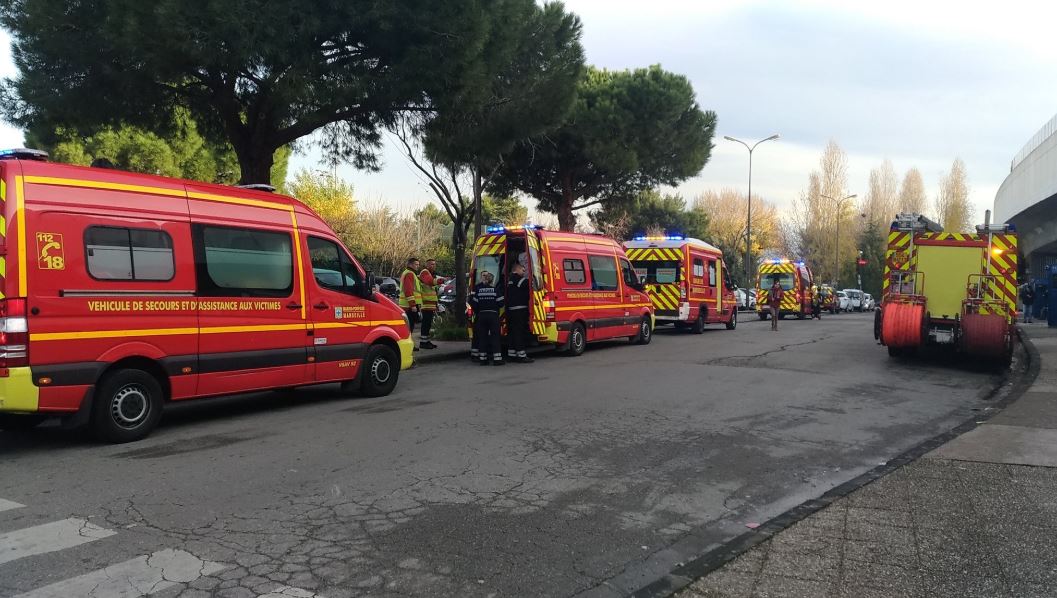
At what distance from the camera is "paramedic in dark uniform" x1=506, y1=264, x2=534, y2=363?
1359 centimetres

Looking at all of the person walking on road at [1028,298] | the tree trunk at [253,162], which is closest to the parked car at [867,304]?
the person walking on road at [1028,298]

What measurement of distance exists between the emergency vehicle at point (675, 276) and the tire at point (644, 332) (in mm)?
2798

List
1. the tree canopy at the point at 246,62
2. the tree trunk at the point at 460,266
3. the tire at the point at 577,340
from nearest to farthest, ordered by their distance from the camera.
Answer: the tree canopy at the point at 246,62 < the tire at the point at 577,340 < the tree trunk at the point at 460,266

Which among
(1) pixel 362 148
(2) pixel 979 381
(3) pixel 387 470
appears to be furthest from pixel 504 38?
(2) pixel 979 381

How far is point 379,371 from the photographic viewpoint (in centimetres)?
963

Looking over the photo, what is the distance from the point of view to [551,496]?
5.18 metres

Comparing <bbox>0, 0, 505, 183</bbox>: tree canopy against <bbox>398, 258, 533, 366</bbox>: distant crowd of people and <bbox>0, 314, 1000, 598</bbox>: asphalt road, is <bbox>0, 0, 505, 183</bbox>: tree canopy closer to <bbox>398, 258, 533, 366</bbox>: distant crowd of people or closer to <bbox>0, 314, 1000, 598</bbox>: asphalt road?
<bbox>398, 258, 533, 366</bbox>: distant crowd of people

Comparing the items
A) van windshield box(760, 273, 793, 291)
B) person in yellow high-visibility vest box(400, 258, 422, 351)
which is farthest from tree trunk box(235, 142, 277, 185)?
van windshield box(760, 273, 793, 291)

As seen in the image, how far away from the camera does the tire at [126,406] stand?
6.59 metres

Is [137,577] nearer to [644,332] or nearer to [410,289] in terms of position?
[410,289]

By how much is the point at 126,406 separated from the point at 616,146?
65.8ft

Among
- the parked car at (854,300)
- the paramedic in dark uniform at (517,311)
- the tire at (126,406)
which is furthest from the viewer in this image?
the parked car at (854,300)

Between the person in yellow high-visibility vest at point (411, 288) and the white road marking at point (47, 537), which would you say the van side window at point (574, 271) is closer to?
the person in yellow high-visibility vest at point (411, 288)

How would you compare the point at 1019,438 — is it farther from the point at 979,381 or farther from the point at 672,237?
the point at 672,237
